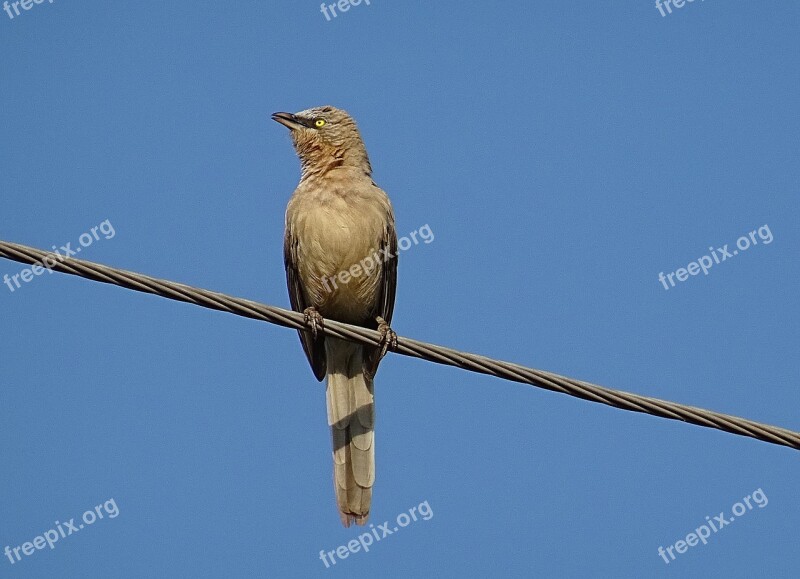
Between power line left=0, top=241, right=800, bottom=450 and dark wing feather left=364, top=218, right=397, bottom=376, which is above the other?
dark wing feather left=364, top=218, right=397, bottom=376

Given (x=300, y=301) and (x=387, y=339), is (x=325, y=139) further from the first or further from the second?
(x=387, y=339)

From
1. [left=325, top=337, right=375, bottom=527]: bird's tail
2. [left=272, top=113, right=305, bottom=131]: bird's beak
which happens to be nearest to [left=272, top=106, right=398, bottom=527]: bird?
[left=325, top=337, right=375, bottom=527]: bird's tail

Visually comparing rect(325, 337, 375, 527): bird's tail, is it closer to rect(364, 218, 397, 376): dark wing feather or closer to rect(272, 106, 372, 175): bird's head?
rect(364, 218, 397, 376): dark wing feather

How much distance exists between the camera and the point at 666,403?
480 cm

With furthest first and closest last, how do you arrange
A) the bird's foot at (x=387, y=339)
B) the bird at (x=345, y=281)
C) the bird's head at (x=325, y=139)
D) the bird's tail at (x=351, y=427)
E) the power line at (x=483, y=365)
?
the bird's head at (x=325, y=139), the bird at (x=345, y=281), the bird's tail at (x=351, y=427), the bird's foot at (x=387, y=339), the power line at (x=483, y=365)

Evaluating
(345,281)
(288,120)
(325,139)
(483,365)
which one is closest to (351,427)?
(345,281)

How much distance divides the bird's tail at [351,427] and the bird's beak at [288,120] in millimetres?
1819

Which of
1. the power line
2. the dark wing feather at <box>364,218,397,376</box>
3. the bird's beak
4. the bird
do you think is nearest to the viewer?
the power line

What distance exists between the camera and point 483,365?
506 centimetres

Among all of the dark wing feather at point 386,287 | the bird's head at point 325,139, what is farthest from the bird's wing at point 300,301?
the bird's head at point 325,139

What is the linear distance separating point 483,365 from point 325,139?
12.7 ft

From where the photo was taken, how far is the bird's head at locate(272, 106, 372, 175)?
8.39 meters

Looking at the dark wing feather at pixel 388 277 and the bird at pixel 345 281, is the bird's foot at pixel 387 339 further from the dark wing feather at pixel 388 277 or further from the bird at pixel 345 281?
the dark wing feather at pixel 388 277

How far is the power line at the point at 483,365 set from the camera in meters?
4.74
